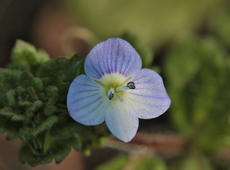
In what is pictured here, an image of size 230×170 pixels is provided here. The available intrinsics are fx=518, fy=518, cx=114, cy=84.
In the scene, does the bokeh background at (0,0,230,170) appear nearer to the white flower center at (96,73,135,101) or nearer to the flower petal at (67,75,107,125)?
the white flower center at (96,73,135,101)

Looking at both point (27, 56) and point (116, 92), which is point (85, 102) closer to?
point (116, 92)

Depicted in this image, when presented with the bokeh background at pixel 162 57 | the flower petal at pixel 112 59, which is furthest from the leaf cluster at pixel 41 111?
the bokeh background at pixel 162 57

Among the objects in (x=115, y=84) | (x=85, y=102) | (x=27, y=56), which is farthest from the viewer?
(x=27, y=56)

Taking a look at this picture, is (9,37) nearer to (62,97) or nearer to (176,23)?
(176,23)

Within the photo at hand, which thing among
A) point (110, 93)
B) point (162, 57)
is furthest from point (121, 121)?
point (162, 57)

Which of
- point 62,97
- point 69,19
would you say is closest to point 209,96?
point 62,97

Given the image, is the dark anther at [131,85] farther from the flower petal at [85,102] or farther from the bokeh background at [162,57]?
the bokeh background at [162,57]
